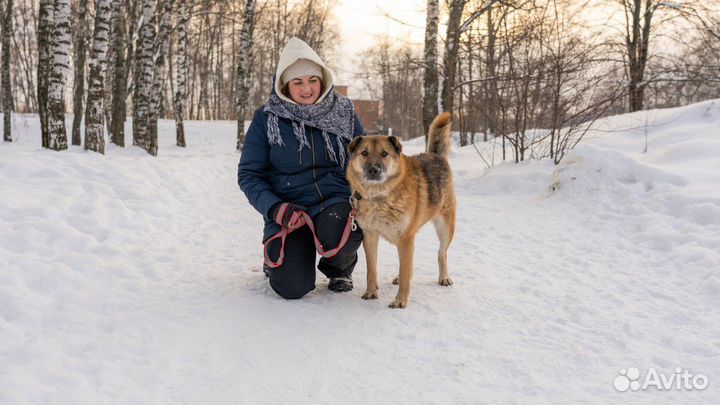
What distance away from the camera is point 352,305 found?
315 cm

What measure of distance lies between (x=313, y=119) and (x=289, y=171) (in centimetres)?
44

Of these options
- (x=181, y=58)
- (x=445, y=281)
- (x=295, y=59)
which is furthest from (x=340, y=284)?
(x=181, y=58)

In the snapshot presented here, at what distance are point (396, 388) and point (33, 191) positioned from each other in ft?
12.9

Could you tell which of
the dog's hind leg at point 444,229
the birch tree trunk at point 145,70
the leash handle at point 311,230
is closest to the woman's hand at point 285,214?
the leash handle at point 311,230

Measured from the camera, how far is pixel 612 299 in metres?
3.19

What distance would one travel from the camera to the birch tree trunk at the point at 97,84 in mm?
7625

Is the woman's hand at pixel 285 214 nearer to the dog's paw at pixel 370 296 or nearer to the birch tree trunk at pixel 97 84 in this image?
the dog's paw at pixel 370 296

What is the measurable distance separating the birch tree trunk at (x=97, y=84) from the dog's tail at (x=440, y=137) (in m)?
6.43

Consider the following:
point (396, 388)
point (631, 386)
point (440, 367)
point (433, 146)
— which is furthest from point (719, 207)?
point (396, 388)

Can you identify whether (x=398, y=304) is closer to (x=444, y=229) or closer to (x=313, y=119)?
(x=444, y=229)

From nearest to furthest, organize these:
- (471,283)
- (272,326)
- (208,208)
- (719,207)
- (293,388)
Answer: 1. (293,388)
2. (272,326)
3. (471,283)
4. (719,207)
5. (208,208)

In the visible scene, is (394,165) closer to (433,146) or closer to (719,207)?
(433,146)

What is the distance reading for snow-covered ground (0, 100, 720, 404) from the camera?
211 centimetres

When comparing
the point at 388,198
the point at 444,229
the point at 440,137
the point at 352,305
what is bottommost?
the point at 352,305
